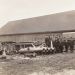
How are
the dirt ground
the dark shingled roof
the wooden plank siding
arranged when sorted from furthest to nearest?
the wooden plank siding < the dark shingled roof < the dirt ground

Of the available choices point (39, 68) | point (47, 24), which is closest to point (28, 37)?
point (47, 24)

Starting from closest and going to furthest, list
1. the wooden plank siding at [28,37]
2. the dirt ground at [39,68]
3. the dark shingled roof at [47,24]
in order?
the dirt ground at [39,68]
the dark shingled roof at [47,24]
the wooden plank siding at [28,37]

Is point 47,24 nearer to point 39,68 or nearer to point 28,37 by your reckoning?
point 28,37

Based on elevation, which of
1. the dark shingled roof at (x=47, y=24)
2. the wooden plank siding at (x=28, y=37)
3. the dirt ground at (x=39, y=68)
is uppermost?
the dark shingled roof at (x=47, y=24)

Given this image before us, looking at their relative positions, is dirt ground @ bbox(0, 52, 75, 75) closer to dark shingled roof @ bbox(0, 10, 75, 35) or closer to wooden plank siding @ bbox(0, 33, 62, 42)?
dark shingled roof @ bbox(0, 10, 75, 35)

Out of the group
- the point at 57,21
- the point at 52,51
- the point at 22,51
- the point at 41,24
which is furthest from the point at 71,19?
the point at 22,51

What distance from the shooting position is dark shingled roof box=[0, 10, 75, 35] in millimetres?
31970

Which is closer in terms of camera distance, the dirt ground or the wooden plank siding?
the dirt ground

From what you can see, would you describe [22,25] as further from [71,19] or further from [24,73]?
[24,73]

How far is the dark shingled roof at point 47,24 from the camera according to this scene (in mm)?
31970

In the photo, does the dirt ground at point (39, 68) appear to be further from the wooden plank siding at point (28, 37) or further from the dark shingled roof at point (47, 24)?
the wooden plank siding at point (28, 37)

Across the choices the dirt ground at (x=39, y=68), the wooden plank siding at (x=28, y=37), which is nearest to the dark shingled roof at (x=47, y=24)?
the wooden plank siding at (x=28, y=37)

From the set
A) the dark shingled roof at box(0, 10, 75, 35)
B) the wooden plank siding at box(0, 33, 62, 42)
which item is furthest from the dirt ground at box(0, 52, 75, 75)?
the wooden plank siding at box(0, 33, 62, 42)

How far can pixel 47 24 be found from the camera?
1367 inches
